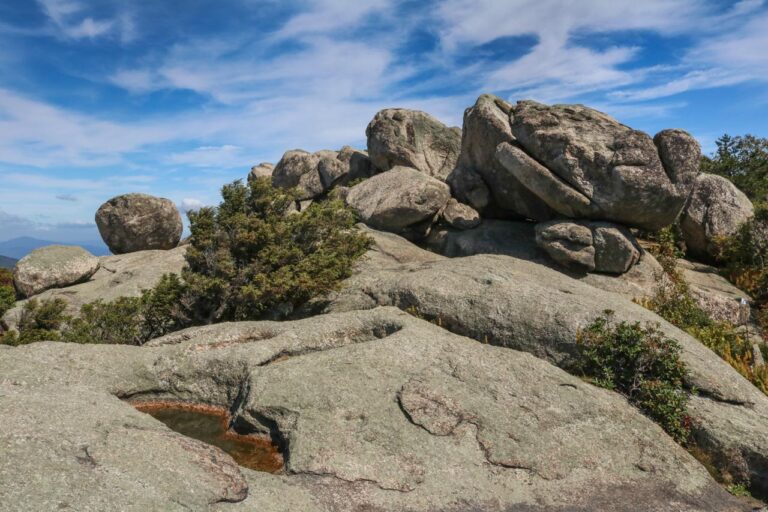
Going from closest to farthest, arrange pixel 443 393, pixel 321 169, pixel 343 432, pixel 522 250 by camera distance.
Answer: pixel 343 432 < pixel 443 393 < pixel 522 250 < pixel 321 169

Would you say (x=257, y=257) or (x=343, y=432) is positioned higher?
(x=257, y=257)

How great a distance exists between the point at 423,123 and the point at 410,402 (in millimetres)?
30415

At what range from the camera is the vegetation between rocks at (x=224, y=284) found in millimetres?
18562

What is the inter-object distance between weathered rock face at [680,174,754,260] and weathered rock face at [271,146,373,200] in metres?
23.1

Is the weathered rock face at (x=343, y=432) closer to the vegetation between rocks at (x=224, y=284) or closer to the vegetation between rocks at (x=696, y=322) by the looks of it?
the vegetation between rocks at (x=224, y=284)

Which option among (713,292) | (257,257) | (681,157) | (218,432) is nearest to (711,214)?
(713,292)

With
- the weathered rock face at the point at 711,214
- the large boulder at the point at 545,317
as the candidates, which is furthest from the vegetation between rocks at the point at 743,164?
the large boulder at the point at 545,317

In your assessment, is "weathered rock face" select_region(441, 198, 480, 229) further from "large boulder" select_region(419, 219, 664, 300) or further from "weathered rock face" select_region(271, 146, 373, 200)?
"weathered rock face" select_region(271, 146, 373, 200)

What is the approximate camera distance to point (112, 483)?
7.73 m

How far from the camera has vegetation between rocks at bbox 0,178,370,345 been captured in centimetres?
1856

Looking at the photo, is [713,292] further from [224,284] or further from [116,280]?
[116,280]

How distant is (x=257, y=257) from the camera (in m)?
20.1

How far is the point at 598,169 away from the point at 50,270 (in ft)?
107

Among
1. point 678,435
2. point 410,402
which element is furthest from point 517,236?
point 410,402
